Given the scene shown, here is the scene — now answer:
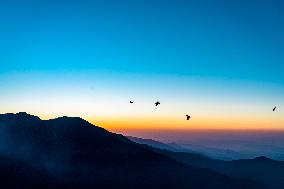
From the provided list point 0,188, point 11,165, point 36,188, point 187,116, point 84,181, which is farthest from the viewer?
point 84,181

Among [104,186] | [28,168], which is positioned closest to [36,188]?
[28,168]

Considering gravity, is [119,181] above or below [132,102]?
below

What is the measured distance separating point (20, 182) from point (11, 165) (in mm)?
17217

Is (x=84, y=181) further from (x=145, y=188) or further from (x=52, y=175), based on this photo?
(x=145, y=188)

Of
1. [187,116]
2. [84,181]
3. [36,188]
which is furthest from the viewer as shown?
[84,181]

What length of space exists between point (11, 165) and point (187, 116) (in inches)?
4393

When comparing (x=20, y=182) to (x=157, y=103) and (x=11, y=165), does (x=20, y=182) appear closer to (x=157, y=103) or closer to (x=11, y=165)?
(x=11, y=165)

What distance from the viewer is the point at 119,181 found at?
19738 cm

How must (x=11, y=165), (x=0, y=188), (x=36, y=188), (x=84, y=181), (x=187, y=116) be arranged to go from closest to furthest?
(x=187, y=116)
(x=0, y=188)
(x=36, y=188)
(x=11, y=165)
(x=84, y=181)

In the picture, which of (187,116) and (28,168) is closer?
(187,116)

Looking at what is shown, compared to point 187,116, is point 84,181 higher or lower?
lower

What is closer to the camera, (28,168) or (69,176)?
(28,168)

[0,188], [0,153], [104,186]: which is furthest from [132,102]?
[0,153]

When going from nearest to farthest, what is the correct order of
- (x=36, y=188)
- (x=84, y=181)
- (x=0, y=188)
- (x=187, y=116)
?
(x=187, y=116) < (x=0, y=188) < (x=36, y=188) < (x=84, y=181)
